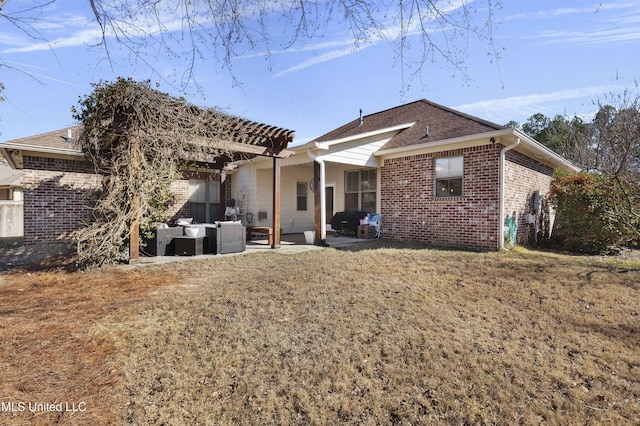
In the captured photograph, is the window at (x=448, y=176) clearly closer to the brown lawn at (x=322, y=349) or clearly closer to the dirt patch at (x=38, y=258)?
the brown lawn at (x=322, y=349)

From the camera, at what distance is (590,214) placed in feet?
27.6

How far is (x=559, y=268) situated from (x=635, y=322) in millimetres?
2552

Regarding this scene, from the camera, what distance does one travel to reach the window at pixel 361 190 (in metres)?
11.4

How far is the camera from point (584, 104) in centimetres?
835

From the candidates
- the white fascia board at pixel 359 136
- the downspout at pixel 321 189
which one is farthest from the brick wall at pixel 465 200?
the downspout at pixel 321 189

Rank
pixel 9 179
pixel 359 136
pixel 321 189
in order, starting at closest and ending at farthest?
pixel 321 189
pixel 359 136
pixel 9 179

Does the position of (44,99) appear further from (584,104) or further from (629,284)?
(584,104)

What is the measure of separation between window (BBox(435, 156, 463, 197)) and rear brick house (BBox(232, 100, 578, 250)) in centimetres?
3

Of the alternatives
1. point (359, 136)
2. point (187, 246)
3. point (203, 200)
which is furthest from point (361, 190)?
point (187, 246)

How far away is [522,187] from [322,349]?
28.4 ft

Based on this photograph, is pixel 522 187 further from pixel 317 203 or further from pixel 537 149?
pixel 317 203

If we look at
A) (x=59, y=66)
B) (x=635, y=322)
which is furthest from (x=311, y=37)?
(x=635, y=322)

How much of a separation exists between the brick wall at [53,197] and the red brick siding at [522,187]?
437 inches

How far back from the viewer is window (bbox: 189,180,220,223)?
1259 cm
